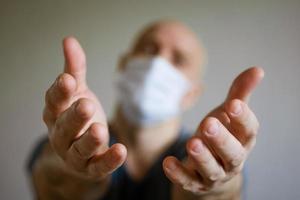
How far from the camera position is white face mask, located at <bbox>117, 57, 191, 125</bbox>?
0.67m

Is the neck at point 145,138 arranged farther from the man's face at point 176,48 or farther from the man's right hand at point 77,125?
the man's right hand at point 77,125

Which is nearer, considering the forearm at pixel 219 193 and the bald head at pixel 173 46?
→ the forearm at pixel 219 193

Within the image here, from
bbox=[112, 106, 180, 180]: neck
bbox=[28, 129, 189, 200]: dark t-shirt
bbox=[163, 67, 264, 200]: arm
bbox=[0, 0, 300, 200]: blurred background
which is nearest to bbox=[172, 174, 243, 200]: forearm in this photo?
bbox=[163, 67, 264, 200]: arm

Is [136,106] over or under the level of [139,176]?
over

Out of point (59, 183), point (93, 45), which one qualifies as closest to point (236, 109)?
point (59, 183)

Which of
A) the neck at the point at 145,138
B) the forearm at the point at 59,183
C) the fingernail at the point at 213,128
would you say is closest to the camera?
the fingernail at the point at 213,128

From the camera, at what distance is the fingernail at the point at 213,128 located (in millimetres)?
281

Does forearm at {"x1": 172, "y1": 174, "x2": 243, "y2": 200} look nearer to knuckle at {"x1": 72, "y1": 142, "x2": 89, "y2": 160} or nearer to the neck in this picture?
knuckle at {"x1": 72, "y1": 142, "x2": 89, "y2": 160}

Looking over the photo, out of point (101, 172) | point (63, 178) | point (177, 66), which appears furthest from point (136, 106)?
point (101, 172)

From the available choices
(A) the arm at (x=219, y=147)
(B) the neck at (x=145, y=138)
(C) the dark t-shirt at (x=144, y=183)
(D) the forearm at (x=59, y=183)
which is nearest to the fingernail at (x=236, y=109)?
(A) the arm at (x=219, y=147)

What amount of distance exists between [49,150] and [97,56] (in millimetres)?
441

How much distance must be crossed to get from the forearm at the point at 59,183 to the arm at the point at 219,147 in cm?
16

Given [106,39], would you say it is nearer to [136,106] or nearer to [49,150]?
[136,106]

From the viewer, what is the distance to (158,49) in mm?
758
